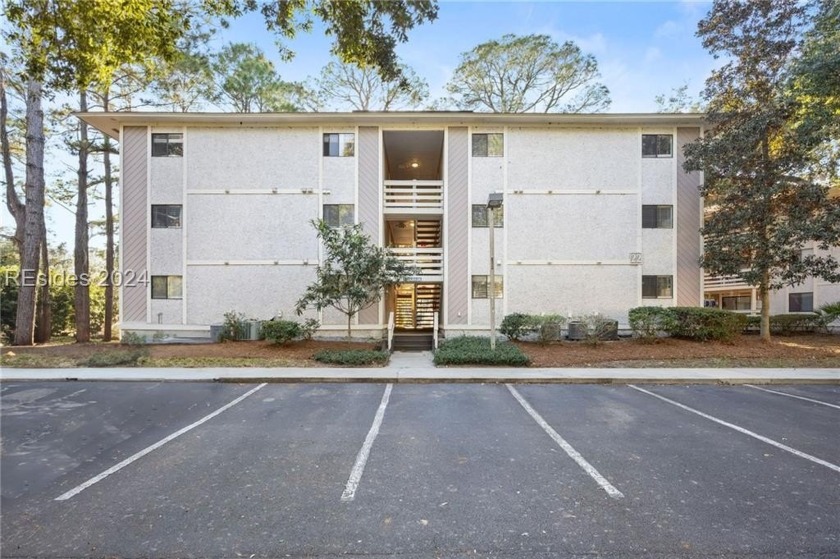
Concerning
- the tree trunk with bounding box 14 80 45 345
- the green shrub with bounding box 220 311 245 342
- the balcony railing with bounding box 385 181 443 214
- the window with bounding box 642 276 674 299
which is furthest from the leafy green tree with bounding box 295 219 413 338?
the tree trunk with bounding box 14 80 45 345

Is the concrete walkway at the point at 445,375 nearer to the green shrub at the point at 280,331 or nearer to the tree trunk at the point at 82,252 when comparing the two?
the green shrub at the point at 280,331

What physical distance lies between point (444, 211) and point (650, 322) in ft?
26.3

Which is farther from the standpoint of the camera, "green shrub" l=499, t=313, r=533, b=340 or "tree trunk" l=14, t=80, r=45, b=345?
"tree trunk" l=14, t=80, r=45, b=345

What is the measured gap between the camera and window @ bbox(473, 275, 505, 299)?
1426 centimetres

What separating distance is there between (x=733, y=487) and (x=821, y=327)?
57.3ft

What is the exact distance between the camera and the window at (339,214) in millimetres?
14328

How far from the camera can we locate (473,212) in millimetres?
14422

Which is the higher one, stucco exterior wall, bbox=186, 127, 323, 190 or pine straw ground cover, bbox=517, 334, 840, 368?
stucco exterior wall, bbox=186, 127, 323, 190

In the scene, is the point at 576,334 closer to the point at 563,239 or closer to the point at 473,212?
the point at 563,239

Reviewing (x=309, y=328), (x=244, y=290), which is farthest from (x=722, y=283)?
(x=244, y=290)

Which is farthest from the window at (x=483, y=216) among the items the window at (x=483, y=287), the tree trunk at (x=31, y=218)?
the tree trunk at (x=31, y=218)

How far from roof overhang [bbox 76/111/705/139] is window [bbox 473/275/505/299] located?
231 inches

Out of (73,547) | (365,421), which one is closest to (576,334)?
(365,421)

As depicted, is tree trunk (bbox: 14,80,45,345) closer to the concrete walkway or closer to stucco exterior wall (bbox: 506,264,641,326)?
the concrete walkway
